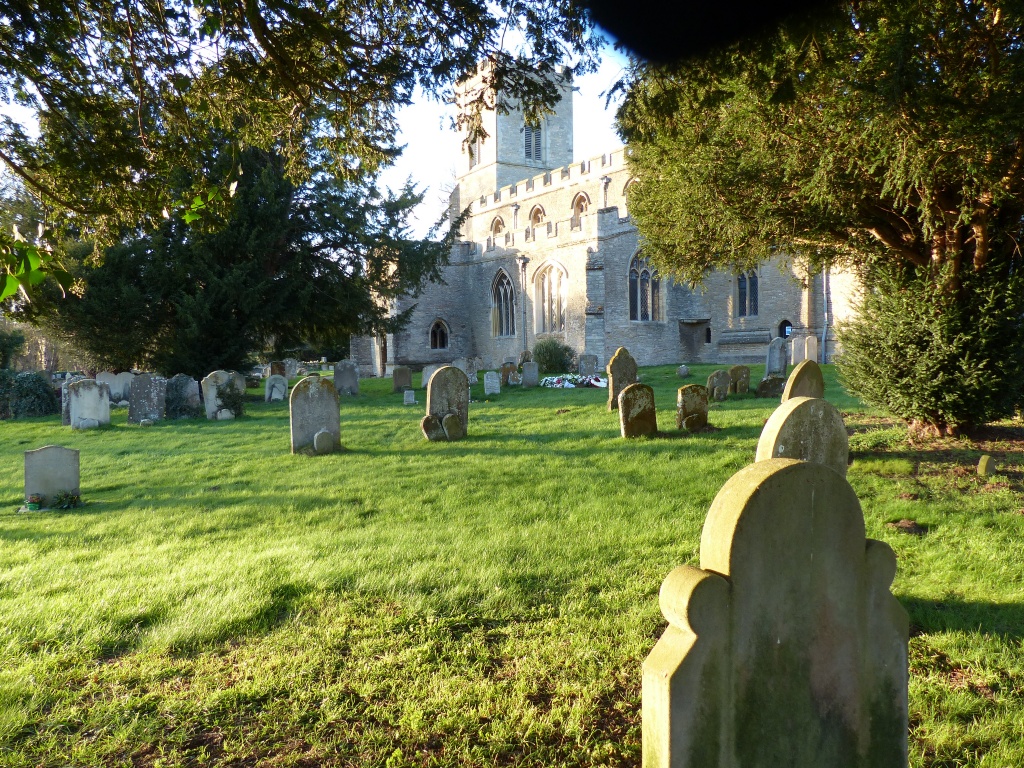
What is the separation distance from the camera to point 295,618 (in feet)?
12.1

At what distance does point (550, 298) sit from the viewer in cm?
3200

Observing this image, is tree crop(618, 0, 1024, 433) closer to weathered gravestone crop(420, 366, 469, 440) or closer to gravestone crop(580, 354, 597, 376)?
weathered gravestone crop(420, 366, 469, 440)

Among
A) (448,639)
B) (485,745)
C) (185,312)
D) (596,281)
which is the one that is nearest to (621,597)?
(448,639)

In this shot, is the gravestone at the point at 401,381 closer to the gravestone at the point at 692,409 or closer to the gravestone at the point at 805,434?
the gravestone at the point at 692,409

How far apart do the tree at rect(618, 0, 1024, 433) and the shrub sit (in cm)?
1674

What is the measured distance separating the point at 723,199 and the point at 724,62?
3508 millimetres

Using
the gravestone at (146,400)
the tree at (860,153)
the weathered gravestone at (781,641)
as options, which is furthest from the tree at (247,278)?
the weathered gravestone at (781,641)

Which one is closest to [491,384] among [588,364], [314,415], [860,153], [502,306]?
[588,364]

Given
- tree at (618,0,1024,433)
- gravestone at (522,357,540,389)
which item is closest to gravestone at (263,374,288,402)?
gravestone at (522,357,540,389)

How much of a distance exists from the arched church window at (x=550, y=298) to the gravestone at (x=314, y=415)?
885 inches

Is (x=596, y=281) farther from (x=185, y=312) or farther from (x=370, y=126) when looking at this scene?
(x=370, y=126)

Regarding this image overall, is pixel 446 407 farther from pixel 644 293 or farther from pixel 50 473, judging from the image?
pixel 644 293

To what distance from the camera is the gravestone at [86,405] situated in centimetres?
1305

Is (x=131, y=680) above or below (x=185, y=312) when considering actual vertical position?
below
